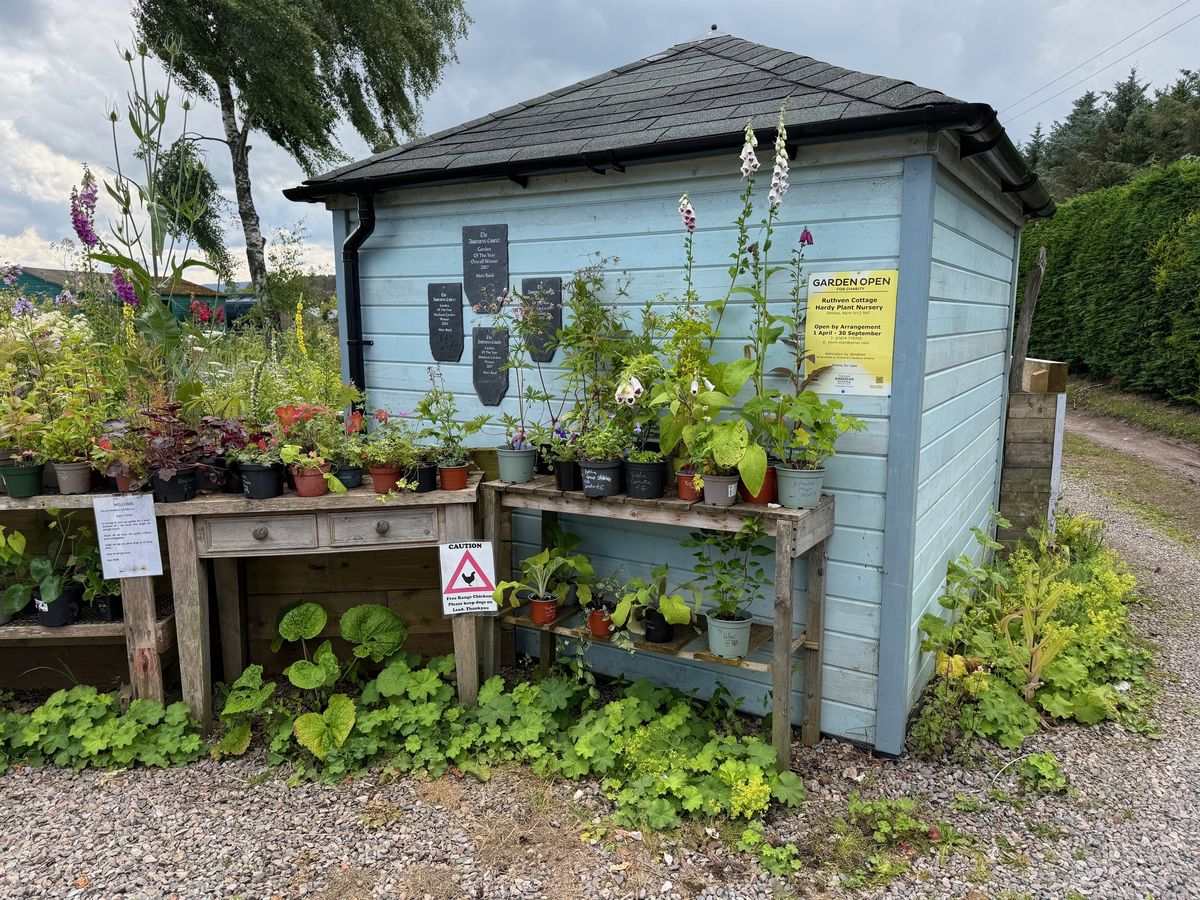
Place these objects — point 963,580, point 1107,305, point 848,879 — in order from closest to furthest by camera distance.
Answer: point 848,879
point 963,580
point 1107,305

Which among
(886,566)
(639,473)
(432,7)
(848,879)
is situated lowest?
(848,879)

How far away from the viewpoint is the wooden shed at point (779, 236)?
9.20 ft

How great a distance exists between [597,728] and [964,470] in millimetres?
2442

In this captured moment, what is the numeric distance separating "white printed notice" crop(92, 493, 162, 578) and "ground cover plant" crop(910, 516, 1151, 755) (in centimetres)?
330

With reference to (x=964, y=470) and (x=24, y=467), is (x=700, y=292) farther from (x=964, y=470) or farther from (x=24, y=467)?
(x=24, y=467)

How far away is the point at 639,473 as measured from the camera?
9.61 feet

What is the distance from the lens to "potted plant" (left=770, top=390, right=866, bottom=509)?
271 cm

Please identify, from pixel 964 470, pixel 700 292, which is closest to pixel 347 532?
pixel 700 292

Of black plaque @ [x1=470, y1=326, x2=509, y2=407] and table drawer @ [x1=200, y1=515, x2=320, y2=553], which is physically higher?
black plaque @ [x1=470, y1=326, x2=509, y2=407]

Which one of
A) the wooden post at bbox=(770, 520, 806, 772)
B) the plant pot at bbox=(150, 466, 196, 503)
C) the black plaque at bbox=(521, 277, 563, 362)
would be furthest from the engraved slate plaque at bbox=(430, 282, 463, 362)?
the wooden post at bbox=(770, 520, 806, 772)

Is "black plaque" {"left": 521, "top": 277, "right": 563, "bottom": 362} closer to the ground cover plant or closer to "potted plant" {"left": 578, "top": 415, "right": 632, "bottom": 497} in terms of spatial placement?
"potted plant" {"left": 578, "top": 415, "right": 632, "bottom": 497}

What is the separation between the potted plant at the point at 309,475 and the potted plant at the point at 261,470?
47 mm

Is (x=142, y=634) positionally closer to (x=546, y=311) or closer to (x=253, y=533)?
(x=253, y=533)

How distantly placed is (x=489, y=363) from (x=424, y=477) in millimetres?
855
